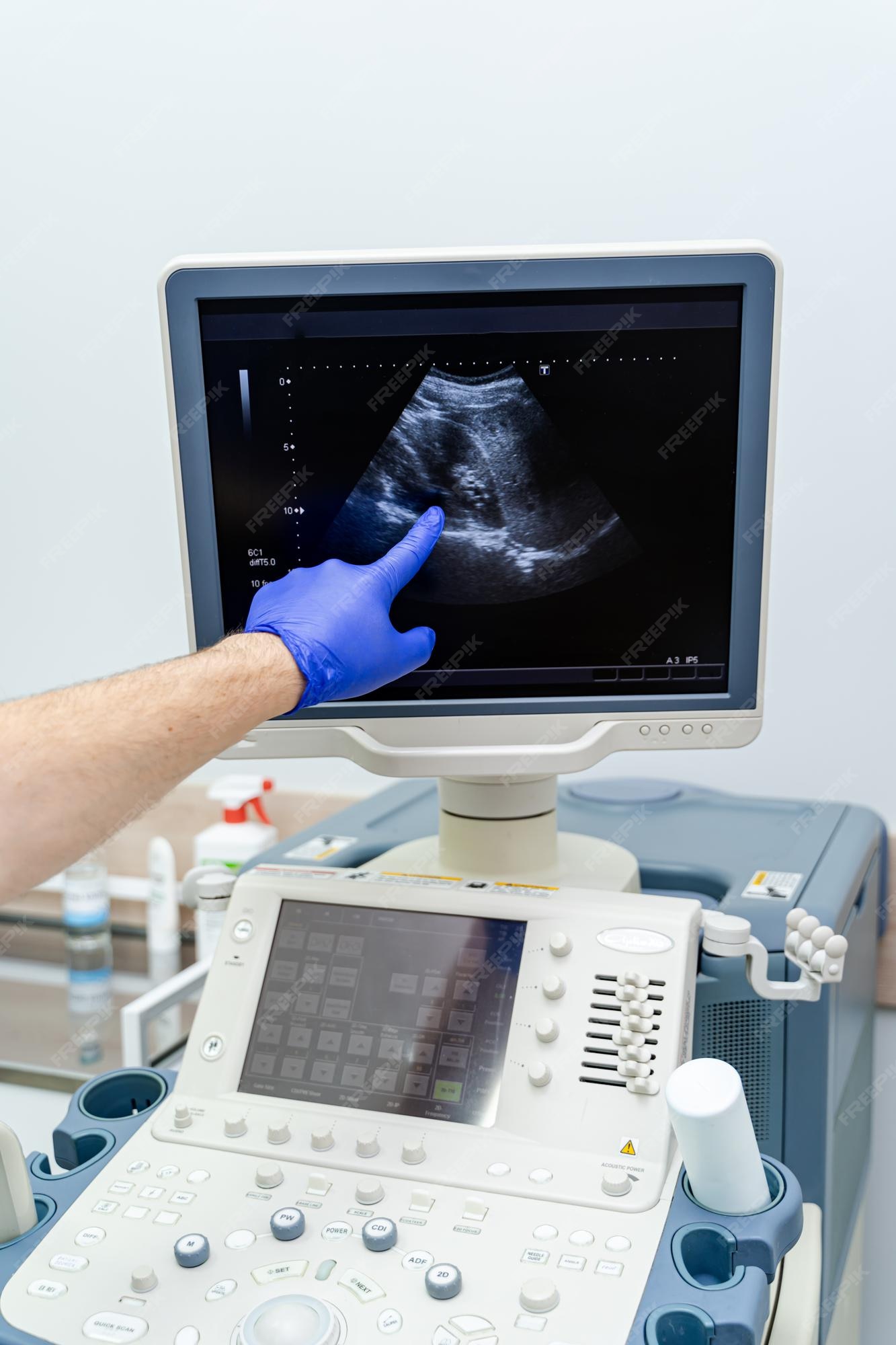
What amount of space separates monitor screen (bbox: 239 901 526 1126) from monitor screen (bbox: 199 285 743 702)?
227 millimetres

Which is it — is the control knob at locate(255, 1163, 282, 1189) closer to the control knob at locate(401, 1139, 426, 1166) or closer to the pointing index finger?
the control knob at locate(401, 1139, 426, 1166)

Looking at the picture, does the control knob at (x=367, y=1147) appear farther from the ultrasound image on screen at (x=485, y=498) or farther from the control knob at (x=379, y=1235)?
the ultrasound image on screen at (x=485, y=498)

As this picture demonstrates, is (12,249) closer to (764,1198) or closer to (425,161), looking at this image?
(425,161)

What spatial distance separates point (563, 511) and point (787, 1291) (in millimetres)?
678

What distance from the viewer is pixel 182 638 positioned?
1.88 m

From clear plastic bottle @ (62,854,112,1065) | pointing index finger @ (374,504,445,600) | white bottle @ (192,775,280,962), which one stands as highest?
pointing index finger @ (374,504,445,600)

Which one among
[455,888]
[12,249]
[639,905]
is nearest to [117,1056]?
[455,888]

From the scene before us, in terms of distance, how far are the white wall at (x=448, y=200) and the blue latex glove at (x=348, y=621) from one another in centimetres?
73

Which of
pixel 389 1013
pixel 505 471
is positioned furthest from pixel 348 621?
pixel 389 1013

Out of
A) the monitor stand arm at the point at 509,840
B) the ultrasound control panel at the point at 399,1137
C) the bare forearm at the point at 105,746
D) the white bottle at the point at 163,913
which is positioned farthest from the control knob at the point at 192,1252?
the white bottle at the point at 163,913

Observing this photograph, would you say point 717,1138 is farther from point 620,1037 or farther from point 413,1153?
point 413,1153

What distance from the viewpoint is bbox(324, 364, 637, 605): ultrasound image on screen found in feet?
3.25

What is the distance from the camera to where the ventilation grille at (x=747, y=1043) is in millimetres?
1001

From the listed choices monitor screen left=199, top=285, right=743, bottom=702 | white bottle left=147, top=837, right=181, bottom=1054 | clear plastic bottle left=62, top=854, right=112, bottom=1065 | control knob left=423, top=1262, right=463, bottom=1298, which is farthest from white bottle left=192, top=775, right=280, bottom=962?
control knob left=423, top=1262, right=463, bottom=1298
